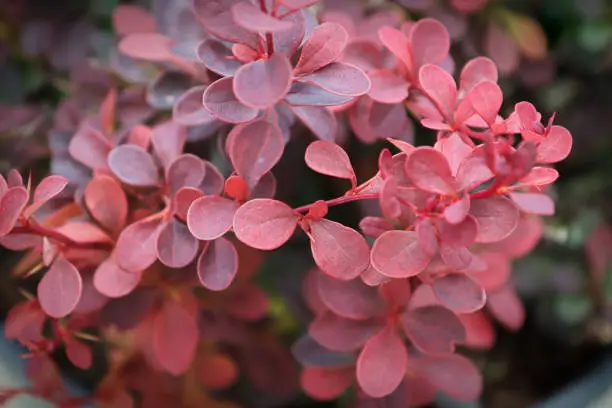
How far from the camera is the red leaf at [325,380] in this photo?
531 millimetres

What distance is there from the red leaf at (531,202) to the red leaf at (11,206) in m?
0.30

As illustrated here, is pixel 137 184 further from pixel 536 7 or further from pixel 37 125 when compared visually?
pixel 536 7

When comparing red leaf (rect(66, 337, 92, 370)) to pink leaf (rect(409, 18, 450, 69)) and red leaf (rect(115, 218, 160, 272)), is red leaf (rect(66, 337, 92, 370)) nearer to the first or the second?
red leaf (rect(115, 218, 160, 272))

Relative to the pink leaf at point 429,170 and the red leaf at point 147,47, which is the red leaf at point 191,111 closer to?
the red leaf at point 147,47

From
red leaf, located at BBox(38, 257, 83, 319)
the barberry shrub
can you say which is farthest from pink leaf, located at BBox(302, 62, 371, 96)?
red leaf, located at BBox(38, 257, 83, 319)

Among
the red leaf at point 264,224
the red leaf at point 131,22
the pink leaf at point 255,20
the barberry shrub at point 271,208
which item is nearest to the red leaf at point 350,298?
the barberry shrub at point 271,208

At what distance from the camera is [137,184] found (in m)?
0.47

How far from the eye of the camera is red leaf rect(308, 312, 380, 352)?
1.56 ft

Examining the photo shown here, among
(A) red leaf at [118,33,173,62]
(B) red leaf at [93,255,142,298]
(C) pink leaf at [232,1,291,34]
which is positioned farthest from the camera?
(A) red leaf at [118,33,173,62]

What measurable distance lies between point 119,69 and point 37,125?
14cm

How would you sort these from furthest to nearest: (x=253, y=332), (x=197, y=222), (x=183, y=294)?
1. (x=253, y=332)
2. (x=183, y=294)
3. (x=197, y=222)

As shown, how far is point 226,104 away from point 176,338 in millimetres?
223

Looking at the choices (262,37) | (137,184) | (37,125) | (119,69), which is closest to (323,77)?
(262,37)

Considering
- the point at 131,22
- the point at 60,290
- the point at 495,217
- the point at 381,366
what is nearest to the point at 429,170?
the point at 495,217
